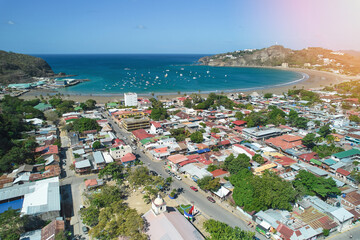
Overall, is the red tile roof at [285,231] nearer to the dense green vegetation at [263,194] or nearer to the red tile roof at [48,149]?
the dense green vegetation at [263,194]

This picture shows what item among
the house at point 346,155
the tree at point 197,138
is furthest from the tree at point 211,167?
the house at point 346,155

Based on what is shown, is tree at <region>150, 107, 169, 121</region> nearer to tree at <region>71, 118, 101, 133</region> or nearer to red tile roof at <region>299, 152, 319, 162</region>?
tree at <region>71, 118, 101, 133</region>

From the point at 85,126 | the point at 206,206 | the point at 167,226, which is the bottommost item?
the point at 206,206

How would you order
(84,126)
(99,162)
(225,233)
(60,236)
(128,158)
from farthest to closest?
(84,126) → (128,158) → (99,162) → (60,236) → (225,233)

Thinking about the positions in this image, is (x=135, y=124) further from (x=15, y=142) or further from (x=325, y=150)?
(x=325, y=150)

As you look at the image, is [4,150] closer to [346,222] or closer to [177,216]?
[177,216]

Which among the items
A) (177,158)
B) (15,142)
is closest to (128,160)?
(177,158)
